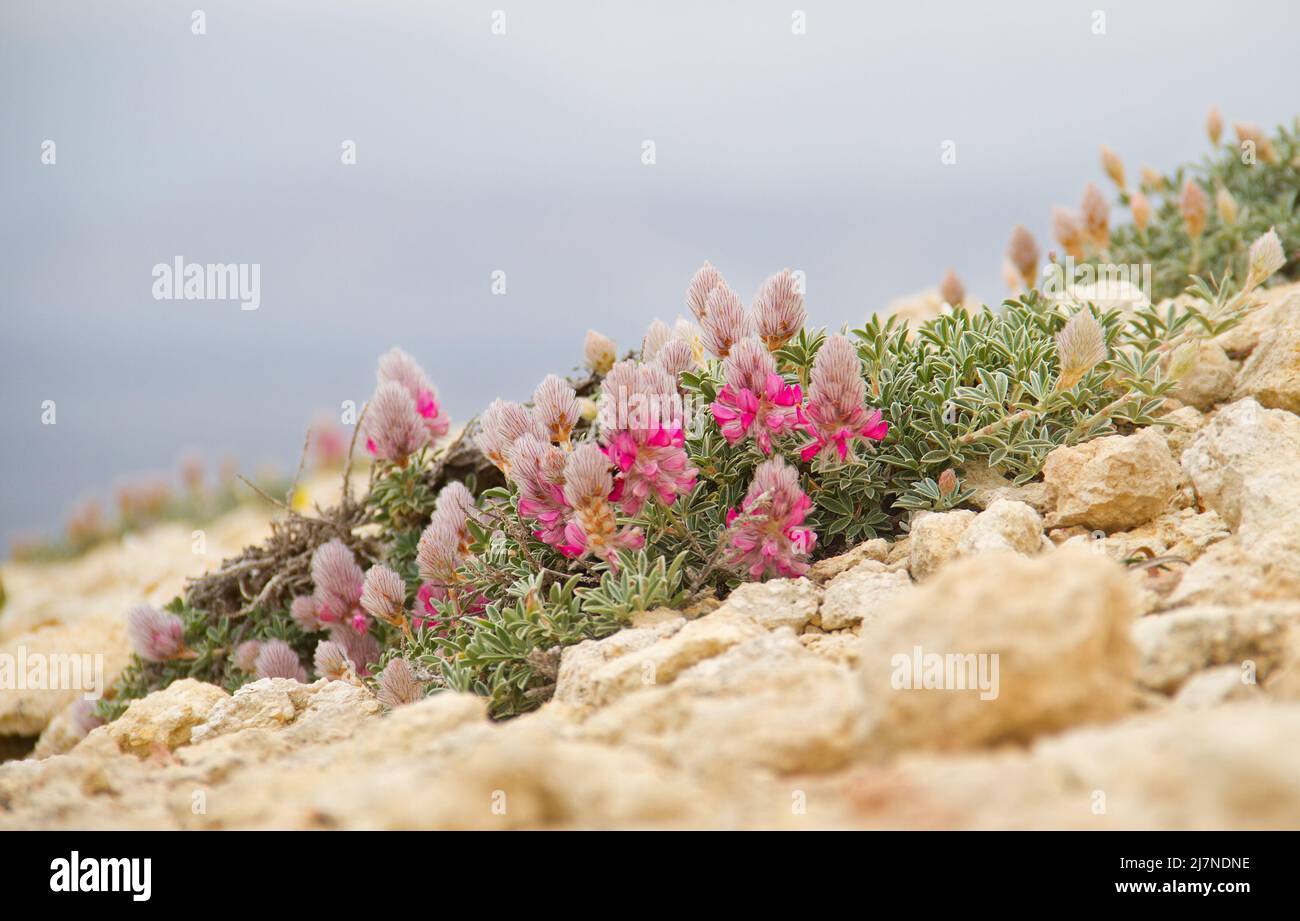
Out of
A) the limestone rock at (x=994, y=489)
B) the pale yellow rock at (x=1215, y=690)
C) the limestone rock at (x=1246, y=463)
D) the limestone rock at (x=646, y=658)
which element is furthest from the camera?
the limestone rock at (x=994, y=489)

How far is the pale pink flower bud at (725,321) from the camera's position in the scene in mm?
3484

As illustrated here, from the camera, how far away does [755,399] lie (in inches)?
127

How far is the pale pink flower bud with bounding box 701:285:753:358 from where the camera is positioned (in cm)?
348

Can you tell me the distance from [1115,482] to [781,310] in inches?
41.8

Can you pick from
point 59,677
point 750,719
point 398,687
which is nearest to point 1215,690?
point 750,719

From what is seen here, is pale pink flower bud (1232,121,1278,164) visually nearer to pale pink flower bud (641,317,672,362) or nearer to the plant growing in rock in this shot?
the plant growing in rock

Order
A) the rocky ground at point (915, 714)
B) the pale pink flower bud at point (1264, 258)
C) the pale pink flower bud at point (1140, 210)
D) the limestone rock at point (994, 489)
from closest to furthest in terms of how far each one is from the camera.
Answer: the rocky ground at point (915, 714) < the limestone rock at point (994, 489) < the pale pink flower bud at point (1264, 258) < the pale pink flower bud at point (1140, 210)

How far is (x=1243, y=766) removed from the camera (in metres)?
1.47

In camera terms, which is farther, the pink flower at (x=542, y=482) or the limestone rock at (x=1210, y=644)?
the pink flower at (x=542, y=482)

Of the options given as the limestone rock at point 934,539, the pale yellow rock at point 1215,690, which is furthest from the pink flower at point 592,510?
the pale yellow rock at point 1215,690

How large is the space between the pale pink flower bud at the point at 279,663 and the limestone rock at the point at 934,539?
2351 mm

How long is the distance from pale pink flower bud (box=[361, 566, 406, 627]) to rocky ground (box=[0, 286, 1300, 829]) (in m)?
0.49

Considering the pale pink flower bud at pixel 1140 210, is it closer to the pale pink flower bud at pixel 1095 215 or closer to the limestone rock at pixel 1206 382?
the pale pink flower bud at pixel 1095 215
